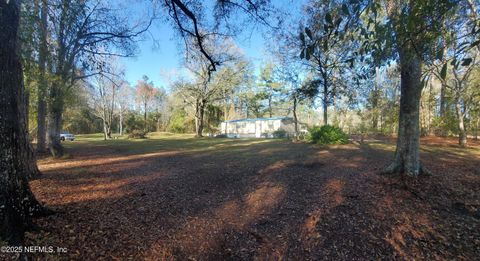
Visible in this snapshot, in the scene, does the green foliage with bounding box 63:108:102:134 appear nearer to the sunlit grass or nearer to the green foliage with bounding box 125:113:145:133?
the green foliage with bounding box 125:113:145:133

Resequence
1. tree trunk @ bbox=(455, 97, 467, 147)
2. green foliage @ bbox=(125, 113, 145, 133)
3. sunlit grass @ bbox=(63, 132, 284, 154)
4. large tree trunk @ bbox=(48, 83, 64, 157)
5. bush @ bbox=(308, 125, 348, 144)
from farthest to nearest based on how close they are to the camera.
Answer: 1. green foliage @ bbox=(125, 113, 145, 133)
2. sunlit grass @ bbox=(63, 132, 284, 154)
3. bush @ bbox=(308, 125, 348, 144)
4. tree trunk @ bbox=(455, 97, 467, 147)
5. large tree trunk @ bbox=(48, 83, 64, 157)

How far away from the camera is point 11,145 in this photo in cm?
304

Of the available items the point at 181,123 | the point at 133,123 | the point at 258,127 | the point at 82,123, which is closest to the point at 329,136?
the point at 258,127

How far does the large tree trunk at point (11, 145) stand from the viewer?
113 inches

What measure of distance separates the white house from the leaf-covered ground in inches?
926

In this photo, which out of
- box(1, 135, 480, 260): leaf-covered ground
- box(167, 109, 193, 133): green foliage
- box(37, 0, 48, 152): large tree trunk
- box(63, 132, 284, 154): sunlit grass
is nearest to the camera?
box(1, 135, 480, 260): leaf-covered ground

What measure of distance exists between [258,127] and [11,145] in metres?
30.5

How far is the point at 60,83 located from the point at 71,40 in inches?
72.0

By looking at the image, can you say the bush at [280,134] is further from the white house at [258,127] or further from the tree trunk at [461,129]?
the tree trunk at [461,129]

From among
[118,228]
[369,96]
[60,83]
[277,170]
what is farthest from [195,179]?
[369,96]

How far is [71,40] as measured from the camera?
9305 millimetres

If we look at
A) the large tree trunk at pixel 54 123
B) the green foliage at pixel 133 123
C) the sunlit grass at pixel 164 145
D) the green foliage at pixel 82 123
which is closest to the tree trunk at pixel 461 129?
the sunlit grass at pixel 164 145

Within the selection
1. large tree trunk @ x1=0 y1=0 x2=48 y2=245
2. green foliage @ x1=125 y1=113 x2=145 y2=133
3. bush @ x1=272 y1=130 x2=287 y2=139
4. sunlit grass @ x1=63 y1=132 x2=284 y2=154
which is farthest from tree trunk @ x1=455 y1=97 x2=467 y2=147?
green foliage @ x1=125 y1=113 x2=145 y2=133

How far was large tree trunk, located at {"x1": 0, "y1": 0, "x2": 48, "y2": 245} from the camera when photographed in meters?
2.88
